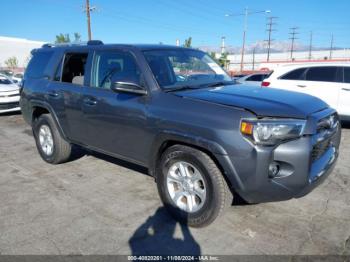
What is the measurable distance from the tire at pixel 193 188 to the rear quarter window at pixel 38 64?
117 inches

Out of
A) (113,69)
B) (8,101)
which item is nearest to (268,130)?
(113,69)

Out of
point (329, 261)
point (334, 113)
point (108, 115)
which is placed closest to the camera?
point (329, 261)

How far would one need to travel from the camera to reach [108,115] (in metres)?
3.99

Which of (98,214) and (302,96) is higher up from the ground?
(302,96)

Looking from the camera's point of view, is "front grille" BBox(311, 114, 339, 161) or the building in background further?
the building in background

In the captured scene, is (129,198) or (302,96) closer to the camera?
(302,96)

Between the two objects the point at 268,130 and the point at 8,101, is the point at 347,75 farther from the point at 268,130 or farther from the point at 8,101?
the point at 8,101

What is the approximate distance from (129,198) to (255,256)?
1789mm

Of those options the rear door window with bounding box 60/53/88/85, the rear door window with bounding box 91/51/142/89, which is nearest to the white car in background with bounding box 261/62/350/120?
the rear door window with bounding box 60/53/88/85

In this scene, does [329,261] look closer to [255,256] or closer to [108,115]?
[255,256]

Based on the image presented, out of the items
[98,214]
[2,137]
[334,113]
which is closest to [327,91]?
[334,113]

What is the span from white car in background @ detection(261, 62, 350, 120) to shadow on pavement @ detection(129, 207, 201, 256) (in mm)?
6156

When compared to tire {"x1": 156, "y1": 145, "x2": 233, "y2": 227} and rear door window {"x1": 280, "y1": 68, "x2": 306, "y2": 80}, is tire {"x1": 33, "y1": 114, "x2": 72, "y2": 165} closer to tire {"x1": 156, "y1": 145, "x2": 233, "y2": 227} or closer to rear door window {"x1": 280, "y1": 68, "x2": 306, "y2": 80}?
tire {"x1": 156, "y1": 145, "x2": 233, "y2": 227}

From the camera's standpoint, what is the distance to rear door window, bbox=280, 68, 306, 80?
8.56 m
